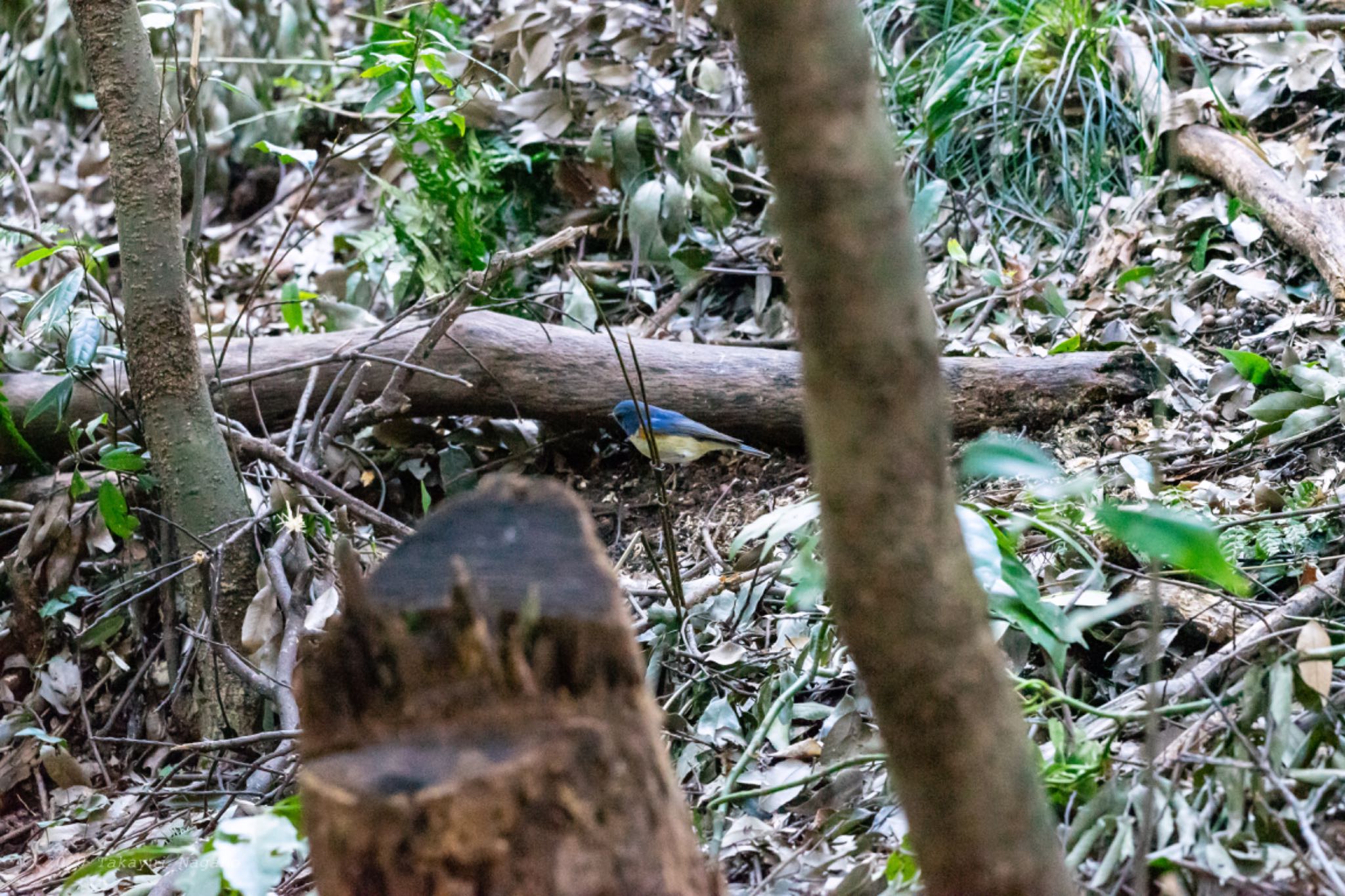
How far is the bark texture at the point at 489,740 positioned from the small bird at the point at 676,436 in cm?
249

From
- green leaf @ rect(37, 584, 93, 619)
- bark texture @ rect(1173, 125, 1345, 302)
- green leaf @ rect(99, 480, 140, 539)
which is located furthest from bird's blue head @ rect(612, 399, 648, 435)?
bark texture @ rect(1173, 125, 1345, 302)

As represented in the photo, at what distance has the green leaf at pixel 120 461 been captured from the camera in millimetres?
2994

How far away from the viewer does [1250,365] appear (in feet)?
10.8

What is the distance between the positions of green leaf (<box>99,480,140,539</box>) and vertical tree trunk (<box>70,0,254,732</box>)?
13 centimetres

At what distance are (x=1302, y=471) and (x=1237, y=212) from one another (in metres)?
1.56

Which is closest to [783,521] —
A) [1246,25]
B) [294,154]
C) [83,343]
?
[294,154]

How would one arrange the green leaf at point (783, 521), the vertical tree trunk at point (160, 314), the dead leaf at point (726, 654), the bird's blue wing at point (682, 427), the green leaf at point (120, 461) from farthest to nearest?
the bird's blue wing at point (682, 427), the green leaf at point (120, 461), the vertical tree trunk at point (160, 314), the dead leaf at point (726, 654), the green leaf at point (783, 521)

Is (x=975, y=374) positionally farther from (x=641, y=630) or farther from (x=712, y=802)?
(x=712, y=802)

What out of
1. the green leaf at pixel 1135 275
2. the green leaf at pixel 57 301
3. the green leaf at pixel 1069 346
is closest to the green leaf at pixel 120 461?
the green leaf at pixel 57 301

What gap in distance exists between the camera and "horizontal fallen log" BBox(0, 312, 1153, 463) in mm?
3777

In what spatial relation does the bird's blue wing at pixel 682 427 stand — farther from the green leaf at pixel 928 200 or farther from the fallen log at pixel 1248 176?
the fallen log at pixel 1248 176

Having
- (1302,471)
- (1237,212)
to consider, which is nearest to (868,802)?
(1302,471)

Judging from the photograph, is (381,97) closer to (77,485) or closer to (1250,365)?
(77,485)

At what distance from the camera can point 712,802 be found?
6.62 feet
